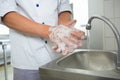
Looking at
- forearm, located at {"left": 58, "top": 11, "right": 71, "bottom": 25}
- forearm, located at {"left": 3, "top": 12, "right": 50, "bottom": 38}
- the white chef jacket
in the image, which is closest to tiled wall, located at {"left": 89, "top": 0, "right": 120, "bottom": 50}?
forearm, located at {"left": 58, "top": 11, "right": 71, "bottom": 25}

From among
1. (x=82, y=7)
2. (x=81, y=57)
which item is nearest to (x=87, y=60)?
(x=81, y=57)

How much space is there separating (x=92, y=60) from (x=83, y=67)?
0.31 ft

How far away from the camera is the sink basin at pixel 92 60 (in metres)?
1.00

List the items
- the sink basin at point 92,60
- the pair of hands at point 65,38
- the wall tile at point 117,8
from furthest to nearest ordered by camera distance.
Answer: the wall tile at point 117,8 → the sink basin at point 92,60 → the pair of hands at point 65,38

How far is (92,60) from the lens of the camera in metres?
1.07

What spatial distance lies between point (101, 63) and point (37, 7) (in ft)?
1.92

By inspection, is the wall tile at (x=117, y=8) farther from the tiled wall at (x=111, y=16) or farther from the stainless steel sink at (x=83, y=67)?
the stainless steel sink at (x=83, y=67)

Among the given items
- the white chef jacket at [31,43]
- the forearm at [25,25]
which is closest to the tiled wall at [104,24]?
the white chef jacket at [31,43]

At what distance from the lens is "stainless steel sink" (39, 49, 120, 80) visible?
0.56 metres

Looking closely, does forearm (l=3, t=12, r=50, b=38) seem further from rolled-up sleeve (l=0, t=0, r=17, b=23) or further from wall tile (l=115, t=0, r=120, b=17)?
wall tile (l=115, t=0, r=120, b=17)

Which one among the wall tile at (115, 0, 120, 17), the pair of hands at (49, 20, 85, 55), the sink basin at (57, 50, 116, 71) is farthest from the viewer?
the wall tile at (115, 0, 120, 17)

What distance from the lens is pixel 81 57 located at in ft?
3.51

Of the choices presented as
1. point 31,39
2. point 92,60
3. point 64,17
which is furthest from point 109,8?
point 31,39

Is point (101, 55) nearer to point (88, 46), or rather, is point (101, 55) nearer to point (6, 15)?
point (88, 46)
